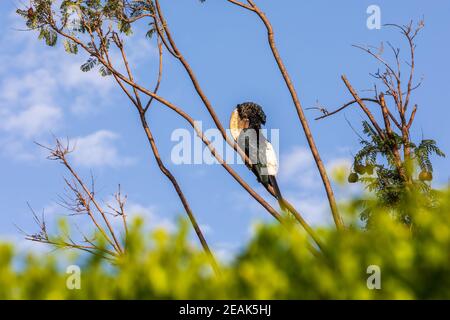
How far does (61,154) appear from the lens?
10219mm

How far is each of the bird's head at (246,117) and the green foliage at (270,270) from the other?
6708mm

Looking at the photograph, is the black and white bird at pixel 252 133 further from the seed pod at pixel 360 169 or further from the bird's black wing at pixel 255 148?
the seed pod at pixel 360 169

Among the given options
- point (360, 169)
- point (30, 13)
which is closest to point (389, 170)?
point (360, 169)

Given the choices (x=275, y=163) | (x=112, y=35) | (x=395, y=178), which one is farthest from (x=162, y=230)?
(x=112, y=35)

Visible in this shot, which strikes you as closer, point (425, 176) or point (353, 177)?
point (425, 176)

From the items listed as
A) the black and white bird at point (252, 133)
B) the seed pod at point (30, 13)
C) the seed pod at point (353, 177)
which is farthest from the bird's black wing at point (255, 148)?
the seed pod at point (30, 13)

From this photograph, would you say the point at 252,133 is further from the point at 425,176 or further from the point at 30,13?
the point at 30,13

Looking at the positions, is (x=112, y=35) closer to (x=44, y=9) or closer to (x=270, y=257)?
(x=44, y=9)

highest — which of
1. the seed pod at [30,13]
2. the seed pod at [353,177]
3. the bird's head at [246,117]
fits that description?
the seed pod at [30,13]

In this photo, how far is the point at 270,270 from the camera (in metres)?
2.89

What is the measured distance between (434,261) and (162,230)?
1.29m

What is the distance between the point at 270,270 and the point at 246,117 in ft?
23.7

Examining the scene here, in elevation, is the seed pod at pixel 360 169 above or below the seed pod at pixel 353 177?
above

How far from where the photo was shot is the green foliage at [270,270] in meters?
2.96
